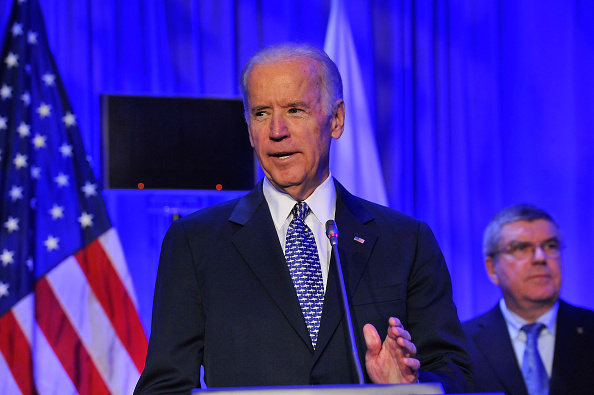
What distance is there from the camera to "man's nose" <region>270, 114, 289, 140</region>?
1842mm

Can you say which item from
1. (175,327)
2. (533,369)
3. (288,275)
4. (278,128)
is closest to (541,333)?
(533,369)

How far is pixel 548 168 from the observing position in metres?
4.66

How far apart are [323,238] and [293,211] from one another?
0.11 meters

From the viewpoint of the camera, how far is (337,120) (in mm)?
2080

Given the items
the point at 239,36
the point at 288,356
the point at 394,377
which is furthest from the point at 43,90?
the point at 394,377

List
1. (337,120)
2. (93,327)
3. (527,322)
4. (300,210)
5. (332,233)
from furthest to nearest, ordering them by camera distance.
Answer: (93,327), (527,322), (337,120), (300,210), (332,233)

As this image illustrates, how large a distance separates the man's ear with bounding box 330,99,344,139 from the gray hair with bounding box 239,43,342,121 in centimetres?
2

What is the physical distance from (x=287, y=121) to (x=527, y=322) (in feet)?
6.87

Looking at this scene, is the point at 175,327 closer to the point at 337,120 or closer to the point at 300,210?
the point at 300,210

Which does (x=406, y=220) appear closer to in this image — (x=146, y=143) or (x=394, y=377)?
(x=394, y=377)

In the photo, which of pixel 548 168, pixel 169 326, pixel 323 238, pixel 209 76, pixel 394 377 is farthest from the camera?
pixel 548 168

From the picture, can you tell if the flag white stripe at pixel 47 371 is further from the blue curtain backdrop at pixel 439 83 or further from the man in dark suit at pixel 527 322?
the man in dark suit at pixel 527 322

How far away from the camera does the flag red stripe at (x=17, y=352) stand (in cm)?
378

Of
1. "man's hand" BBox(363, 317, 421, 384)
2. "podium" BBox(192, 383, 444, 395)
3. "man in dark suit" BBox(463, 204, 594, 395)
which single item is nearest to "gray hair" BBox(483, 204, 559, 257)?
"man in dark suit" BBox(463, 204, 594, 395)
